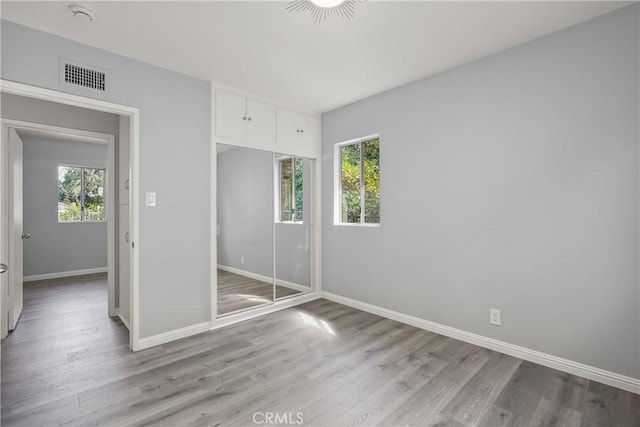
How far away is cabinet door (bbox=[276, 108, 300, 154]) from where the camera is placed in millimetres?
3939

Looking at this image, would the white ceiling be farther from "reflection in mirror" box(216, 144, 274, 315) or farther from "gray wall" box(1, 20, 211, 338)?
"reflection in mirror" box(216, 144, 274, 315)

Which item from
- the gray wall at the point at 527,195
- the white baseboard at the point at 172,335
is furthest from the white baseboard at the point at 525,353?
the white baseboard at the point at 172,335

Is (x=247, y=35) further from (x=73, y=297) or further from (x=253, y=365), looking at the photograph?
(x=73, y=297)

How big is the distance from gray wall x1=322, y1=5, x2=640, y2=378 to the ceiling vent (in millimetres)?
2816

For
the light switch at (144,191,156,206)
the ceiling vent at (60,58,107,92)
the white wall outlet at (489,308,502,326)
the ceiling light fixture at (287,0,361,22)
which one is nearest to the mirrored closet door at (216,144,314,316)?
the light switch at (144,191,156,206)

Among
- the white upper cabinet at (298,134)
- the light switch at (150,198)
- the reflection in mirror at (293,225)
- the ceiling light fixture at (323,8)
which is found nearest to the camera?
the ceiling light fixture at (323,8)

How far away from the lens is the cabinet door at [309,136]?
13.8 feet

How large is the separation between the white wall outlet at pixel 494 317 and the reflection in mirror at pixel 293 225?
2.36 m

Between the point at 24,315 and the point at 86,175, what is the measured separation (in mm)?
3695

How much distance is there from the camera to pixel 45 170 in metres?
5.82

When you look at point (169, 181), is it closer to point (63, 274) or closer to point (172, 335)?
point (172, 335)

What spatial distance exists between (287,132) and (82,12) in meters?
2.29

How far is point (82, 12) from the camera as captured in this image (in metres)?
2.11

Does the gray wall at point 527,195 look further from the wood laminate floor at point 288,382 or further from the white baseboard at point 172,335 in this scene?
the white baseboard at point 172,335
